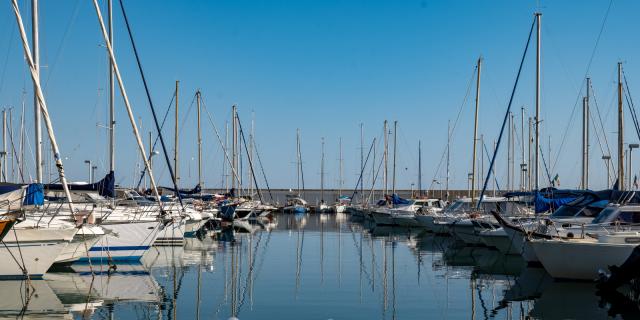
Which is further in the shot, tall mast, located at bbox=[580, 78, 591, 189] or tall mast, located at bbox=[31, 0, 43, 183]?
tall mast, located at bbox=[580, 78, 591, 189]

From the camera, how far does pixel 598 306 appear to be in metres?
18.3

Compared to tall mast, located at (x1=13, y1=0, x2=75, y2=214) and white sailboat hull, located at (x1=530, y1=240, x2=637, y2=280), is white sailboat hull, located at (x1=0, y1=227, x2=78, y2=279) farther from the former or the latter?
white sailboat hull, located at (x1=530, y1=240, x2=637, y2=280)

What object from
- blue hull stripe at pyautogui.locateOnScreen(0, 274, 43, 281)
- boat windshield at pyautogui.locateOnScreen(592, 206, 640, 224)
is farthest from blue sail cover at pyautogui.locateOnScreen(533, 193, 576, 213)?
blue hull stripe at pyautogui.locateOnScreen(0, 274, 43, 281)

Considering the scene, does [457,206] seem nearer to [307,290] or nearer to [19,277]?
[307,290]

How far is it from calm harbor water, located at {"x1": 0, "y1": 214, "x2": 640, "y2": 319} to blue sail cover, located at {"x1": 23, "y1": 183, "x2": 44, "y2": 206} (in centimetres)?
232

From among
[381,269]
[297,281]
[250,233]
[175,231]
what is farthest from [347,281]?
[250,233]

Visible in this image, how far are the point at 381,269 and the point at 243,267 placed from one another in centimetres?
488

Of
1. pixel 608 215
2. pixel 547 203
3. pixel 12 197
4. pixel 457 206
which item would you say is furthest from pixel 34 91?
pixel 457 206

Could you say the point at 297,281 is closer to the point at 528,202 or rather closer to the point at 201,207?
the point at 528,202

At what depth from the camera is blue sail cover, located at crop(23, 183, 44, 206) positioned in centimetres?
2255

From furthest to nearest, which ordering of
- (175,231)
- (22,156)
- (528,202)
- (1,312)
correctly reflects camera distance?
(22,156) → (528,202) → (175,231) → (1,312)

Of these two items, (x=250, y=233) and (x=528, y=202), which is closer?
(x=528, y=202)

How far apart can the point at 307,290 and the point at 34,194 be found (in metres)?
8.92

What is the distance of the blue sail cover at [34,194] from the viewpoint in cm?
2255
